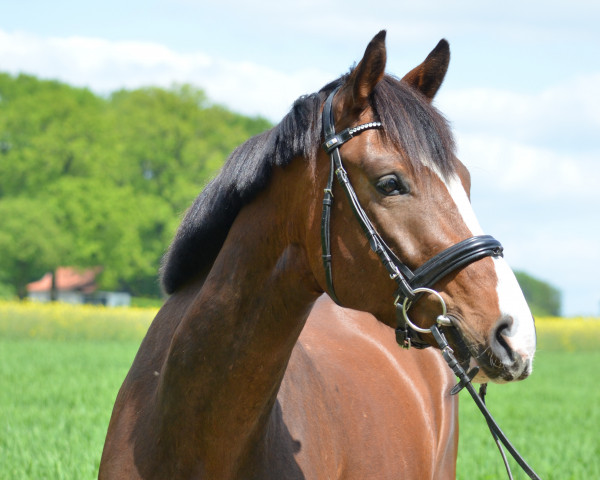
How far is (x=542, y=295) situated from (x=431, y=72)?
198 ft

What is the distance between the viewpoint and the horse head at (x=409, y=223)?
221 centimetres

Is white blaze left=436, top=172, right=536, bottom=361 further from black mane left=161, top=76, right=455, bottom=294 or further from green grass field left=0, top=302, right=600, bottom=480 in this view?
green grass field left=0, top=302, right=600, bottom=480

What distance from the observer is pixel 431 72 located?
2879 mm

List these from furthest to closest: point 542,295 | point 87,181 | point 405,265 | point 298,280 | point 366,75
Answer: point 542,295 → point 87,181 → point 298,280 → point 366,75 → point 405,265

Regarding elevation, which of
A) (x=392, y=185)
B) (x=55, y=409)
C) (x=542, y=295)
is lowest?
(x=542, y=295)

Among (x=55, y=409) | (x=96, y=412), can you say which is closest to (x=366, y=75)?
(x=96, y=412)

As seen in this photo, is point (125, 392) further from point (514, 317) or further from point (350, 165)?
point (514, 317)

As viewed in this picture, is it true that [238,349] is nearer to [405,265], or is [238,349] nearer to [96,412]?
[405,265]

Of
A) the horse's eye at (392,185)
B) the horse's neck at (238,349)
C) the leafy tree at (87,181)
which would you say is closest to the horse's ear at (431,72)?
the horse's eye at (392,185)

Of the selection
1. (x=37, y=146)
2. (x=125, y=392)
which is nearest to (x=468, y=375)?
(x=125, y=392)

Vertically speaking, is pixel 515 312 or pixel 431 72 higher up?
pixel 431 72

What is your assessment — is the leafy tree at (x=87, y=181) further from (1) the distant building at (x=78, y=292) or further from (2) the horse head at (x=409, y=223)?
(2) the horse head at (x=409, y=223)

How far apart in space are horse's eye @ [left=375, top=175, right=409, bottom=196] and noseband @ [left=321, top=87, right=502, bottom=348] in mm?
107

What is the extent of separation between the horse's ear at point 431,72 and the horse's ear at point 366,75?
307mm
